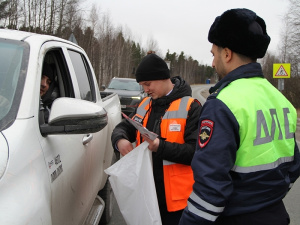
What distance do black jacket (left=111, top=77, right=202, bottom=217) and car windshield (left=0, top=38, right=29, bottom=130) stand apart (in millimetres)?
904

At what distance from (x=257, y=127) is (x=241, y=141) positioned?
0.29ft

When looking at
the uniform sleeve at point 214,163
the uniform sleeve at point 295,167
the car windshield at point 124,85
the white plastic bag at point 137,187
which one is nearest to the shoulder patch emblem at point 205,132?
the uniform sleeve at point 214,163

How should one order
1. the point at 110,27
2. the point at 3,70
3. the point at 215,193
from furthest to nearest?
1. the point at 110,27
2. the point at 3,70
3. the point at 215,193

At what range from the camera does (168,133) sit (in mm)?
2139

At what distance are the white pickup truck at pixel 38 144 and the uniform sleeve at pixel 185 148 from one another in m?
0.45

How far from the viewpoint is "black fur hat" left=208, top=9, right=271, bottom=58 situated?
1.39 meters

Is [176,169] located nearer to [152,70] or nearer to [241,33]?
[152,70]

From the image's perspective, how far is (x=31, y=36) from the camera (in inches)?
80.7

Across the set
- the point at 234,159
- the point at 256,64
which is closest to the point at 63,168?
the point at 234,159

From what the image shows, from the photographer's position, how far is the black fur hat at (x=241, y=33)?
4.56 ft

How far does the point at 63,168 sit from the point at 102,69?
41.2 m

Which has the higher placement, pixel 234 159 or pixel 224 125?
pixel 224 125

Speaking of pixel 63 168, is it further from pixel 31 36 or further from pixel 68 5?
pixel 68 5

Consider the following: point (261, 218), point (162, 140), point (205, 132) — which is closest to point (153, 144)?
point (162, 140)
